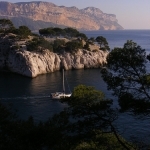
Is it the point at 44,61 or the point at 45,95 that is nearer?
the point at 45,95

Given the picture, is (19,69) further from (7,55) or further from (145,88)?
(145,88)

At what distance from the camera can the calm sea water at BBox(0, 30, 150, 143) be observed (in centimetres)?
2928

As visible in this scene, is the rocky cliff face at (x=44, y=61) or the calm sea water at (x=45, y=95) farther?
the rocky cliff face at (x=44, y=61)

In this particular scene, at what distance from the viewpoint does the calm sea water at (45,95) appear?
29.3 metres

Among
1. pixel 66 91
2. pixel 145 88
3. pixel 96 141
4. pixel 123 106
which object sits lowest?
pixel 66 91

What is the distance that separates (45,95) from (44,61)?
75.4 ft

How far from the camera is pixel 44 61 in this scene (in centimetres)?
6506

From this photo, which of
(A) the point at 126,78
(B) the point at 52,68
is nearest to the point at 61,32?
(B) the point at 52,68

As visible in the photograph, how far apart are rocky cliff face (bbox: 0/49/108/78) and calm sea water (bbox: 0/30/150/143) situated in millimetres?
2295

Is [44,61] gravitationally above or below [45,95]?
above

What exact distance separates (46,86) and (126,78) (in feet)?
117

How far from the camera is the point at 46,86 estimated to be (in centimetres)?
4947

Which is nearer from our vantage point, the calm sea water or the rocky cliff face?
the calm sea water

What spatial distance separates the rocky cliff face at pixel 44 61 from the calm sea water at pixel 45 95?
7.53 feet
